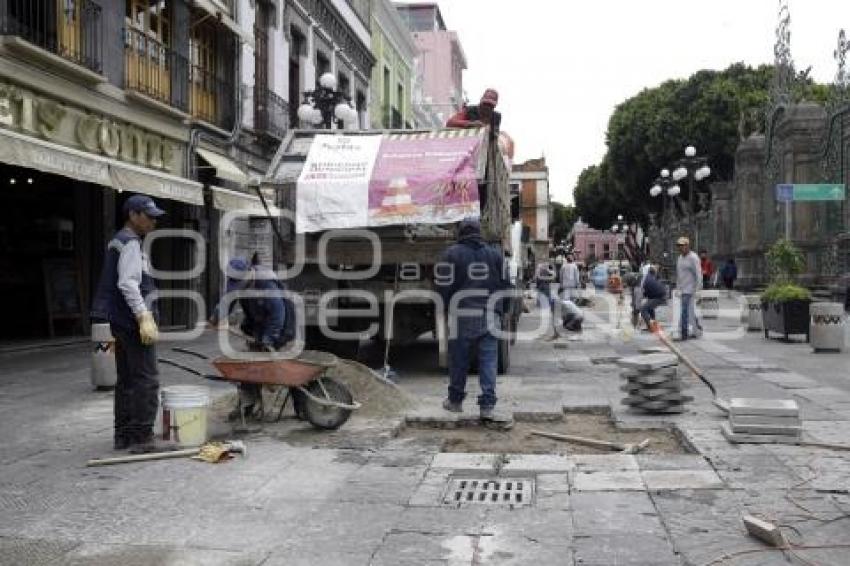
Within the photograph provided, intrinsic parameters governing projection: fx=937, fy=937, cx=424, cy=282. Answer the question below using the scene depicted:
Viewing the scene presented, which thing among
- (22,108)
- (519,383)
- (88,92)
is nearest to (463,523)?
(519,383)

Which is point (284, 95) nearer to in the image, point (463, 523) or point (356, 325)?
point (356, 325)

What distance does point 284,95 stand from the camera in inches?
910

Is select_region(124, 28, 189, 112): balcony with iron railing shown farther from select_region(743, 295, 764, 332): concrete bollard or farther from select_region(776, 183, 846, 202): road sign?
select_region(776, 183, 846, 202): road sign

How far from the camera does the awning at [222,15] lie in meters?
17.5

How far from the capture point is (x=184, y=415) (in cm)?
656

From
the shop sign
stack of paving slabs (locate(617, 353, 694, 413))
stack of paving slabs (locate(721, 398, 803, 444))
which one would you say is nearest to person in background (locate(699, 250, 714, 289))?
the shop sign

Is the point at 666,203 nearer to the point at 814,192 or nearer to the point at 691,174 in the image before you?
the point at 691,174

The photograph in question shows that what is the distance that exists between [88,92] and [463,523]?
11.2 metres

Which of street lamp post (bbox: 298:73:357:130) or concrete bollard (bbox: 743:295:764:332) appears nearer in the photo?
concrete bollard (bbox: 743:295:764:332)

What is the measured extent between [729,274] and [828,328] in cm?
2046

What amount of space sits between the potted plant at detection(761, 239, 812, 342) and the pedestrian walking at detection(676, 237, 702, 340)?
1.19m

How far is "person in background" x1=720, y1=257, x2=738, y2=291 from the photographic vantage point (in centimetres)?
3300

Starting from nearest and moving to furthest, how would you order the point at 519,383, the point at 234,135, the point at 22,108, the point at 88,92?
the point at 519,383, the point at 22,108, the point at 88,92, the point at 234,135

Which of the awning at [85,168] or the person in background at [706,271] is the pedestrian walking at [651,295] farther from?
the person in background at [706,271]
